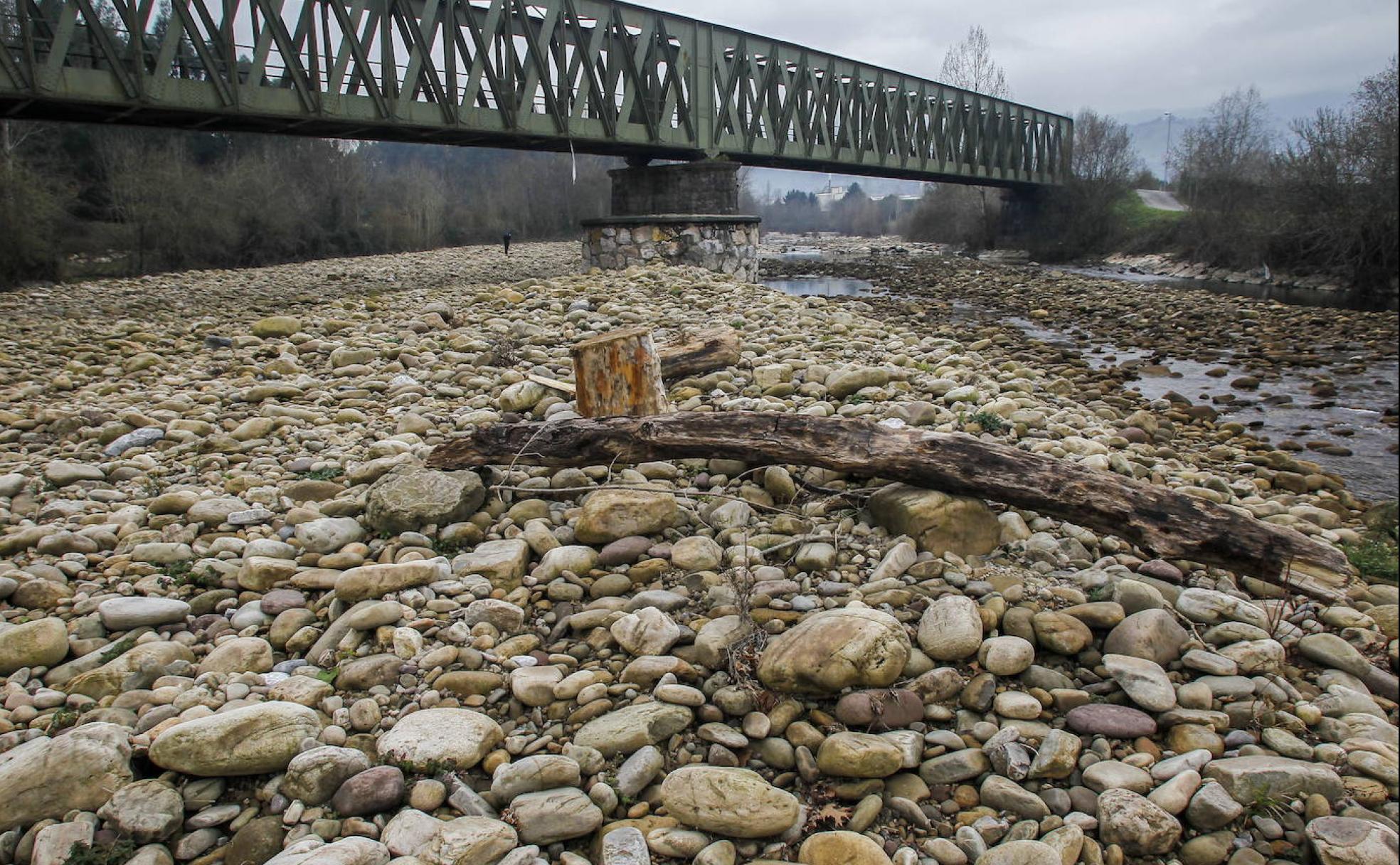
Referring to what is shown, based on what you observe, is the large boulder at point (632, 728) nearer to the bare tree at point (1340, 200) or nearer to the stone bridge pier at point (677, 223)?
the bare tree at point (1340, 200)

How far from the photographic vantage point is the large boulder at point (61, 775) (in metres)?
2.59

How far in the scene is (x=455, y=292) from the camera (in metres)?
14.6

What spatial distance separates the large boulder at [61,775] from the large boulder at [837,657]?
89.2 inches

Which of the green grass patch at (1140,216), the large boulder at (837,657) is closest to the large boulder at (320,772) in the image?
the large boulder at (837,657)

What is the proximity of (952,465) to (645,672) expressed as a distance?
2028 mm

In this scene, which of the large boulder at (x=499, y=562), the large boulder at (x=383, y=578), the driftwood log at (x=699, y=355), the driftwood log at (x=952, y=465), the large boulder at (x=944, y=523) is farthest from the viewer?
the driftwood log at (x=699, y=355)

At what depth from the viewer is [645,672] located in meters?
3.23

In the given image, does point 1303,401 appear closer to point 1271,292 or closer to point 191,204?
point 1271,292

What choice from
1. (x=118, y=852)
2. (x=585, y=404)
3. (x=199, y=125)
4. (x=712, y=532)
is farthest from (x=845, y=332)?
(x=199, y=125)

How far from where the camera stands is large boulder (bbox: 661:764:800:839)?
2.55m

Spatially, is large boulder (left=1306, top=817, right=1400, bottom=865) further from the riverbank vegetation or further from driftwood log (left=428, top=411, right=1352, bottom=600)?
the riverbank vegetation

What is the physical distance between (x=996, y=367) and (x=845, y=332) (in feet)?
6.76

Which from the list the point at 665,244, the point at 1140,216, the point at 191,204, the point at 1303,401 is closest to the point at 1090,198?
the point at 1140,216

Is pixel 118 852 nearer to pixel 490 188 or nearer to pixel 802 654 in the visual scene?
pixel 802 654
